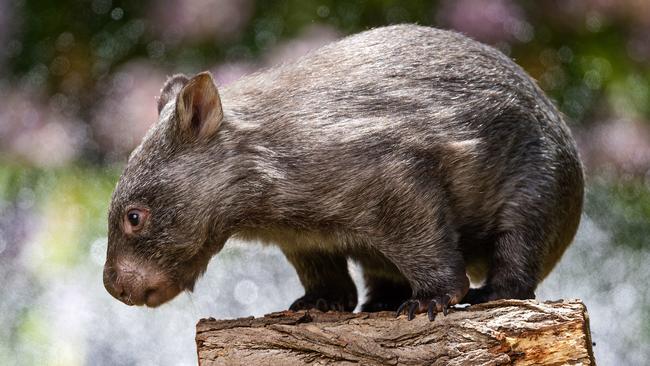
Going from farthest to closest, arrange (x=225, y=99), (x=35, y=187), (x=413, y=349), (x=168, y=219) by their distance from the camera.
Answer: (x=35, y=187)
(x=225, y=99)
(x=168, y=219)
(x=413, y=349)

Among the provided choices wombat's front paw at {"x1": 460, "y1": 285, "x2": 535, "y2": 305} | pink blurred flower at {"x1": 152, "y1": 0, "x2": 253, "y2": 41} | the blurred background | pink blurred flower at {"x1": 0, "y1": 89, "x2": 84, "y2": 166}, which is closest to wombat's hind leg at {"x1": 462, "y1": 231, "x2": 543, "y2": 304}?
wombat's front paw at {"x1": 460, "y1": 285, "x2": 535, "y2": 305}

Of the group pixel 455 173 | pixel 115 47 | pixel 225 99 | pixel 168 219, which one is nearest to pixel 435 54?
pixel 455 173

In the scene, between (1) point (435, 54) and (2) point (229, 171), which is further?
(1) point (435, 54)

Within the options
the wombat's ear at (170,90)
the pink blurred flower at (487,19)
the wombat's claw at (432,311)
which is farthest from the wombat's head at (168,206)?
the pink blurred flower at (487,19)

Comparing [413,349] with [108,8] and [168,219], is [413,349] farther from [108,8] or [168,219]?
[108,8]

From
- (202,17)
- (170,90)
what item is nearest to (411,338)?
(170,90)

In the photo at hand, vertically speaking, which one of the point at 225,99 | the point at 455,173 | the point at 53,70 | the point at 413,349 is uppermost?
the point at 53,70
